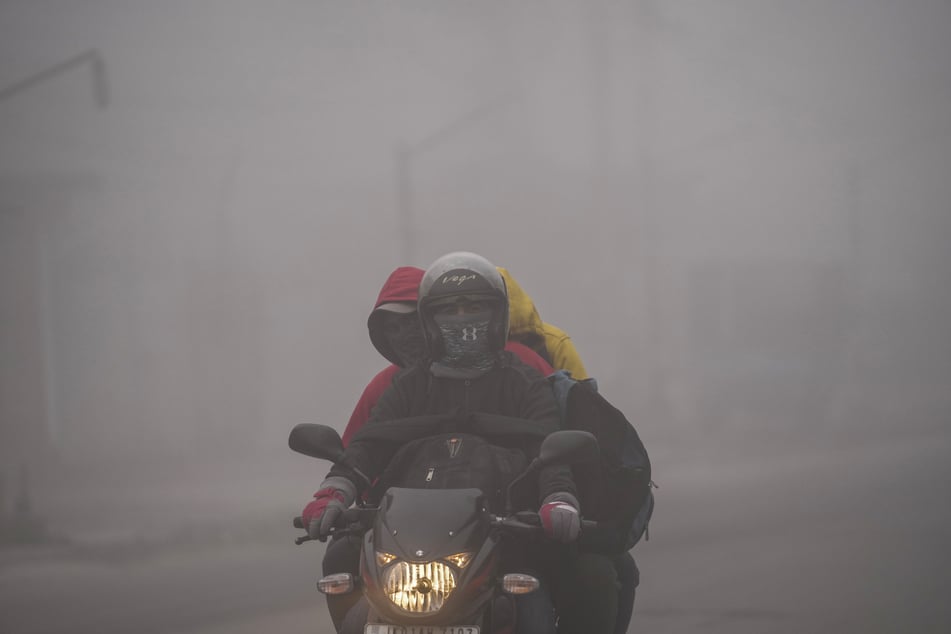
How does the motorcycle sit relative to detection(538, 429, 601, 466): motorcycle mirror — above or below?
below

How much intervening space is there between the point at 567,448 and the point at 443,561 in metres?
0.39

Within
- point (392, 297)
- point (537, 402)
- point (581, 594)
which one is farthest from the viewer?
point (392, 297)

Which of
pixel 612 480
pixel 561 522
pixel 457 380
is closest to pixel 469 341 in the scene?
pixel 457 380

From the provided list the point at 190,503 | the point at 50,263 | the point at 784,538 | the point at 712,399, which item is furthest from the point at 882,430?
the point at 50,263

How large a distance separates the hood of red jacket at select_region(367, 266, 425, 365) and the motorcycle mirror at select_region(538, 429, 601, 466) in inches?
75.8

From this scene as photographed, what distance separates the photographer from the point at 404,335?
473 cm

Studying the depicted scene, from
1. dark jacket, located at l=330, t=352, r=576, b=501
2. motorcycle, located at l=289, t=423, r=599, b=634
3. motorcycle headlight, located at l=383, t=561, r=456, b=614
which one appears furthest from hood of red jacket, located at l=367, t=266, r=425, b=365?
motorcycle headlight, located at l=383, t=561, r=456, b=614

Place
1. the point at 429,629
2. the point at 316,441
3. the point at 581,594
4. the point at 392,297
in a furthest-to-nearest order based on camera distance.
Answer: the point at 392,297, the point at 581,594, the point at 316,441, the point at 429,629

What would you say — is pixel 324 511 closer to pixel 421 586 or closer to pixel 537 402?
pixel 421 586

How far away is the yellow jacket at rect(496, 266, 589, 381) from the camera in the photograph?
4.67 m

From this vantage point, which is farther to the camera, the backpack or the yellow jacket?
the yellow jacket

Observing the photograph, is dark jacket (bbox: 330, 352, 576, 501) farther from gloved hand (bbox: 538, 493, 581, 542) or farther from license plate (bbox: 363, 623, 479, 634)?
license plate (bbox: 363, 623, 479, 634)

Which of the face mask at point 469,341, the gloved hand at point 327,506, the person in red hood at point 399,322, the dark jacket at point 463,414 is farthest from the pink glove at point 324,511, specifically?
the person in red hood at point 399,322

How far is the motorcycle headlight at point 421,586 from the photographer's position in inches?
103
